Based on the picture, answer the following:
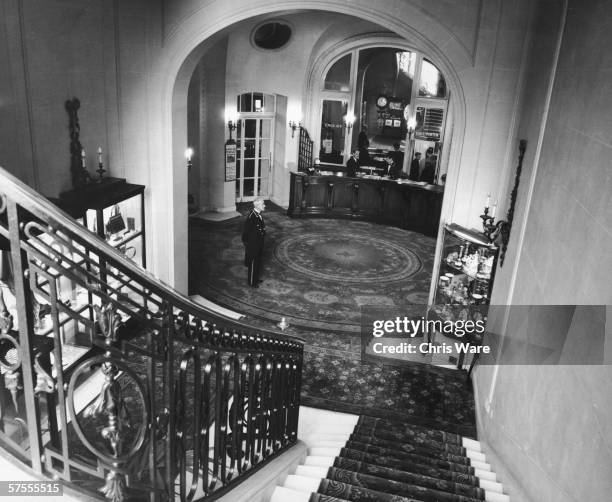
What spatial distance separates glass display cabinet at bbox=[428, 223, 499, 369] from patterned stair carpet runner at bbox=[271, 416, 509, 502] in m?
2.04

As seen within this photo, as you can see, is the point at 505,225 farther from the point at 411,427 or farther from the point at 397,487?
the point at 397,487

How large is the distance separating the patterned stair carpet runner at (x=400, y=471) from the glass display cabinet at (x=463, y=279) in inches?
80.2

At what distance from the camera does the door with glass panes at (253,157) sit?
15.1 meters

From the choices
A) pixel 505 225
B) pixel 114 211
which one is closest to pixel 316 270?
pixel 114 211

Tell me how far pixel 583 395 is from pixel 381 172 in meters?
13.0

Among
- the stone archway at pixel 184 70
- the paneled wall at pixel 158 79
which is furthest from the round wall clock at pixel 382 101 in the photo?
the stone archway at pixel 184 70

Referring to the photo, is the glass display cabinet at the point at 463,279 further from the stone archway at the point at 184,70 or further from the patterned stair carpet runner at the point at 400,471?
the patterned stair carpet runner at the point at 400,471

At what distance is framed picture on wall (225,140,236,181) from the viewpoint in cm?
1415

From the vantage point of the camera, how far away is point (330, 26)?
46.3 feet

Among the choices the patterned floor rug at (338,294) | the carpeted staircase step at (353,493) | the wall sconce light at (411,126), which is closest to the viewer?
the carpeted staircase step at (353,493)

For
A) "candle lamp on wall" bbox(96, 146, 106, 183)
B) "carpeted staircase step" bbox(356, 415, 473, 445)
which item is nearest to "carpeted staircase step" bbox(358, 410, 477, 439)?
"carpeted staircase step" bbox(356, 415, 473, 445)

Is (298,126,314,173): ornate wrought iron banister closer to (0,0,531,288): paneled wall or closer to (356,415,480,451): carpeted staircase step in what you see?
(0,0,531,288): paneled wall

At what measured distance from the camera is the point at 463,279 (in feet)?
25.9

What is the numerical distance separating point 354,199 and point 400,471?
10835 millimetres
